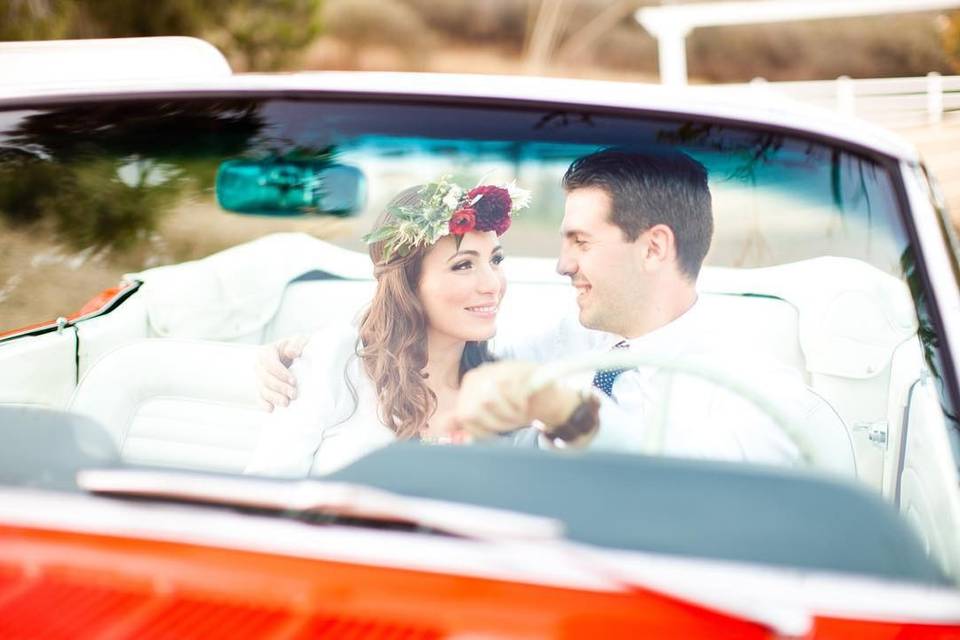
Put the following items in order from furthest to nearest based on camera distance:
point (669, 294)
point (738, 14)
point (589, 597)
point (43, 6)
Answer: point (43, 6) → point (738, 14) → point (669, 294) → point (589, 597)

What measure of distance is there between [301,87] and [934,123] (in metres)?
2.10

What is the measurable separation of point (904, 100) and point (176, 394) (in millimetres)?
3838

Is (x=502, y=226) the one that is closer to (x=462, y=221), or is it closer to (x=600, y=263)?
(x=462, y=221)

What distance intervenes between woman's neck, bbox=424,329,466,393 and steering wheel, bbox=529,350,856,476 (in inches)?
Answer: 8.5

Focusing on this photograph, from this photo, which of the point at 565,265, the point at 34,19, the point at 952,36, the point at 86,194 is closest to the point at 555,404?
the point at 565,265

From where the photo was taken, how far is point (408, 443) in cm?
133

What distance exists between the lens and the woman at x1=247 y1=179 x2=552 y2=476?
5.73ft

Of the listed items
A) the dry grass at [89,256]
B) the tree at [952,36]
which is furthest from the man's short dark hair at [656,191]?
the tree at [952,36]

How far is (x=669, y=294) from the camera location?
164 centimetres

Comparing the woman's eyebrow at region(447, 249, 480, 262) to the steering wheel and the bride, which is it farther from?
the steering wheel

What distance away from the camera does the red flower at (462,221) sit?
1838 millimetres

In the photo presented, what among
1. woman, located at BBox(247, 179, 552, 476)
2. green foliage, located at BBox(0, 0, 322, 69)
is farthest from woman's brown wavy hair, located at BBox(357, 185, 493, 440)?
green foliage, located at BBox(0, 0, 322, 69)

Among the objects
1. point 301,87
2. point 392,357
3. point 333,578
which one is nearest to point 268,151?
point 301,87

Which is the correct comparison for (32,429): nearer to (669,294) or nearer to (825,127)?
(669,294)
